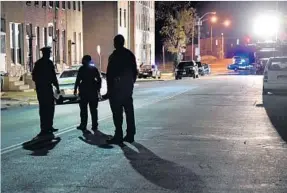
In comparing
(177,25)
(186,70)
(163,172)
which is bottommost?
(163,172)

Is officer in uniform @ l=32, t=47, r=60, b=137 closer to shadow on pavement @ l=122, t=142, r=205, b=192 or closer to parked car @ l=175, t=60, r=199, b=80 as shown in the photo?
shadow on pavement @ l=122, t=142, r=205, b=192

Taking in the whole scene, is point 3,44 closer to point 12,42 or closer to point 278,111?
point 12,42

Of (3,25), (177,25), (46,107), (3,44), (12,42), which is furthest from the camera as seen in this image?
(177,25)

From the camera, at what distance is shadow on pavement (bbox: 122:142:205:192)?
7.07 m

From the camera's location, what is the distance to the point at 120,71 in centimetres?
1009

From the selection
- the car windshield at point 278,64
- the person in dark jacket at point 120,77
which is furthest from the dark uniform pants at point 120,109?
the car windshield at point 278,64

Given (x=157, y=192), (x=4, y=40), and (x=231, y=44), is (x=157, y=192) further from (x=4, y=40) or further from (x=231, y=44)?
(x=231, y=44)

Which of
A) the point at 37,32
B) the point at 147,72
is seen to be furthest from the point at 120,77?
the point at 147,72

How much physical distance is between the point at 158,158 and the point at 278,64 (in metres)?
15.5

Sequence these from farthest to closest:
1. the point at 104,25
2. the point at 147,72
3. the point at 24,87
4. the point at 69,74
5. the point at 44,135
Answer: the point at 104,25
the point at 147,72
the point at 24,87
the point at 69,74
the point at 44,135

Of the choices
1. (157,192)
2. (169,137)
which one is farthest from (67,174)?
(169,137)

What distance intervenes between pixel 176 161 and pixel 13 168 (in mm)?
2450

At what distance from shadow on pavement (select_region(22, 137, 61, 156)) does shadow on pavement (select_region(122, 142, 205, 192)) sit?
144cm

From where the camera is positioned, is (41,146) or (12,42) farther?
(12,42)
